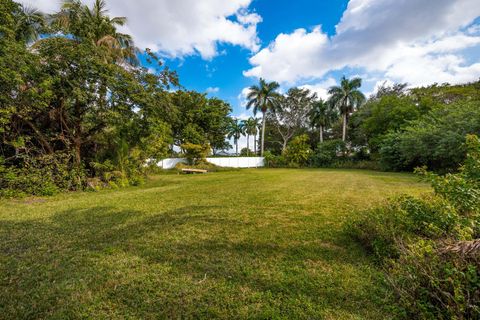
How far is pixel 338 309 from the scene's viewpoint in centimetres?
185

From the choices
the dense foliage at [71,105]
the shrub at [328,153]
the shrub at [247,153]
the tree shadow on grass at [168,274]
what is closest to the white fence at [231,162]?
the shrub at [328,153]

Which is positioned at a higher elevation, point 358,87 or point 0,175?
point 358,87

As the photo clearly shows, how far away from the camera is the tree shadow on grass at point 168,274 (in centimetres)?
189

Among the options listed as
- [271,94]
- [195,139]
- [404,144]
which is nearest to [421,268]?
[404,144]

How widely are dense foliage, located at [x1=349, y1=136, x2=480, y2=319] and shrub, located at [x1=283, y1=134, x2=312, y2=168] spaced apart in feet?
69.0

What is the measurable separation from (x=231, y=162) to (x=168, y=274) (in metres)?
21.4

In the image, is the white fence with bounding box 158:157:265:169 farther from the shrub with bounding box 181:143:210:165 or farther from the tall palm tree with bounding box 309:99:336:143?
the tall palm tree with bounding box 309:99:336:143

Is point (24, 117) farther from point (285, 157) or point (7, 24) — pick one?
point (285, 157)

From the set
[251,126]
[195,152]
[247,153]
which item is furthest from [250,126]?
[195,152]

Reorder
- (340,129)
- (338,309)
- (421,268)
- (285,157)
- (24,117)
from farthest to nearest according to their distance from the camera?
(340,129), (285,157), (24,117), (338,309), (421,268)

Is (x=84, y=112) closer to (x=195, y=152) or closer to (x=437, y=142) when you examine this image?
(x=195, y=152)

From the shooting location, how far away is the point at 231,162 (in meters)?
23.8

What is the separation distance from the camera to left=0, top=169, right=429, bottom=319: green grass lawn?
189cm

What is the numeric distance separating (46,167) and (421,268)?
9804 millimetres
